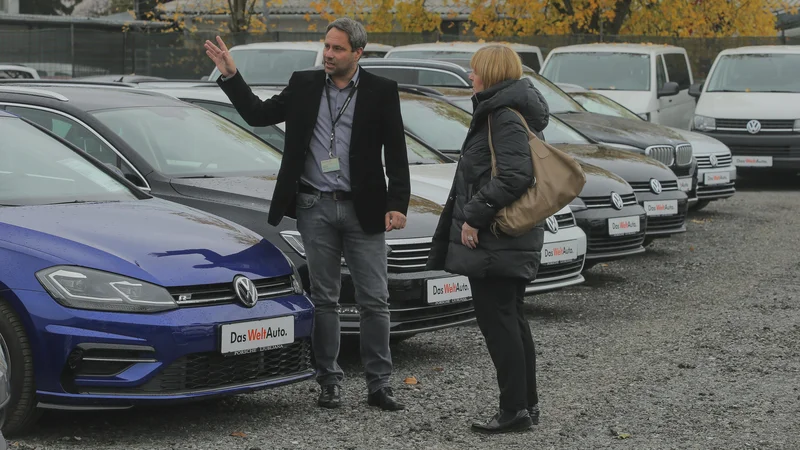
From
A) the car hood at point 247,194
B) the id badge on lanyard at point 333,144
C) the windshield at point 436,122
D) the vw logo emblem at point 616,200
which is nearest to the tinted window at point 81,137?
the car hood at point 247,194

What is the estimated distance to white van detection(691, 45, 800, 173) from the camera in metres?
18.4

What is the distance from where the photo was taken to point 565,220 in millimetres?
8977

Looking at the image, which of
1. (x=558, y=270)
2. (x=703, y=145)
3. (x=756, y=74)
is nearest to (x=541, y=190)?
(x=558, y=270)

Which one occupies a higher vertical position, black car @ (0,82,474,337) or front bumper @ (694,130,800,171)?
black car @ (0,82,474,337)

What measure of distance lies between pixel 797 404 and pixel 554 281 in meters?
2.38

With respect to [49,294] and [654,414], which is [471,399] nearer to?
[654,414]

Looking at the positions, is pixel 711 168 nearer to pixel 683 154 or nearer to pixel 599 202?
pixel 683 154

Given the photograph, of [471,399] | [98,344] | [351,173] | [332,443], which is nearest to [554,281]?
[471,399]

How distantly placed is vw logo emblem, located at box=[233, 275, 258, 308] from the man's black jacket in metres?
0.60

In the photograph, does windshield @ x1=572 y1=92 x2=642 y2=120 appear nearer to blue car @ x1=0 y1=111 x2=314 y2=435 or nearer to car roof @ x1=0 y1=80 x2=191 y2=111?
car roof @ x1=0 y1=80 x2=191 y2=111

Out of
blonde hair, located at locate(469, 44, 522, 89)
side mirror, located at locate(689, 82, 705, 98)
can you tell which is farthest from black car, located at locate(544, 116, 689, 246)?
side mirror, located at locate(689, 82, 705, 98)

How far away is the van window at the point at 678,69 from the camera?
19.9 metres

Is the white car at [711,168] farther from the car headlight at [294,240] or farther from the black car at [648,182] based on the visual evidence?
the car headlight at [294,240]

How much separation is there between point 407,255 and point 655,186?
17.0ft
